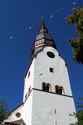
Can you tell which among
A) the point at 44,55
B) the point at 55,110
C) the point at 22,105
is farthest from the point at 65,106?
the point at 44,55

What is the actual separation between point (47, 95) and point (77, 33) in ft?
36.1

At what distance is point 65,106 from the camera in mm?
19516

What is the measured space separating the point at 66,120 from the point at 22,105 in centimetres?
559

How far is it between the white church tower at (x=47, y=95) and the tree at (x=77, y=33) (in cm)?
901

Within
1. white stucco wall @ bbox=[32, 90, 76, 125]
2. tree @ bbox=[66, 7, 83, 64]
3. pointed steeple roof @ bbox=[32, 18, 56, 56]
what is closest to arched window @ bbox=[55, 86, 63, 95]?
white stucco wall @ bbox=[32, 90, 76, 125]

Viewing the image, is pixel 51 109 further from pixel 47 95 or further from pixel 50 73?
pixel 50 73

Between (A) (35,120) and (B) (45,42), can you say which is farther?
(B) (45,42)

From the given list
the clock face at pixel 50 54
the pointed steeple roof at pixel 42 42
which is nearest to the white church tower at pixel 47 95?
the clock face at pixel 50 54

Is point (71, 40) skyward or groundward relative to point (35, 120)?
skyward

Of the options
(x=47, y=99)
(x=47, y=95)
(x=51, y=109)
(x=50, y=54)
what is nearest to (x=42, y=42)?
(x=50, y=54)

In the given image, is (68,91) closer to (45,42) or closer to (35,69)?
(35,69)

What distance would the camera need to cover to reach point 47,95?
65.4 feet

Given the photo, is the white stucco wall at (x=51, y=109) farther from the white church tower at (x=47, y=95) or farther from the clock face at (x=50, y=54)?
the clock face at (x=50, y=54)

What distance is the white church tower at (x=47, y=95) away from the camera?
59.0ft
